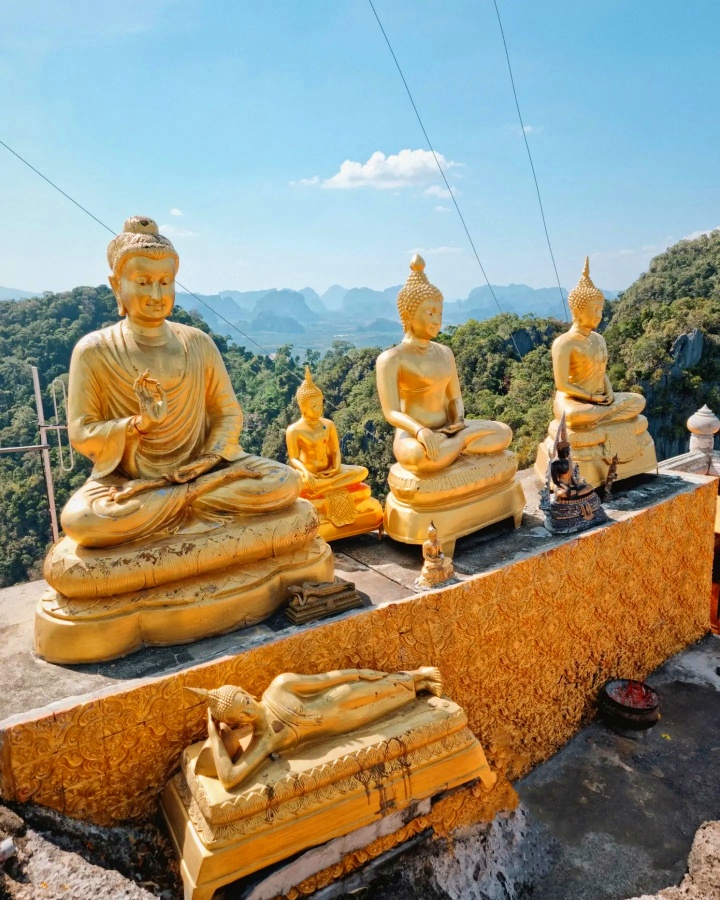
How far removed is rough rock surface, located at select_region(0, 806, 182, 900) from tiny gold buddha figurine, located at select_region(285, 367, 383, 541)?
250 centimetres

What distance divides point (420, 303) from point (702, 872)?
410 cm

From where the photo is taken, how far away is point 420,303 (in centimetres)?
519

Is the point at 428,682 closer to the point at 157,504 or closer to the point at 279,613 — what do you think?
the point at 279,613

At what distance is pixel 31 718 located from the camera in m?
3.05

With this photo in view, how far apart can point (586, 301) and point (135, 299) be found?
4253mm

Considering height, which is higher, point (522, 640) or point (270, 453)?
point (522, 640)

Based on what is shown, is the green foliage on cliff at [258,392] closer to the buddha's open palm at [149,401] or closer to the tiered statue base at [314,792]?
the buddha's open palm at [149,401]

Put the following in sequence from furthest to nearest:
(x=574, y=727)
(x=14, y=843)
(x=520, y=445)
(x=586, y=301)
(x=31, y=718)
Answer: (x=520, y=445) → (x=586, y=301) → (x=574, y=727) → (x=31, y=718) → (x=14, y=843)

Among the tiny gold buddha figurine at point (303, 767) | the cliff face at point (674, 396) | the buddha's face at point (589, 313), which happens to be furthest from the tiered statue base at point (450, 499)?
the cliff face at point (674, 396)

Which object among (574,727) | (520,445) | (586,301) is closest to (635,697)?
(574,727)

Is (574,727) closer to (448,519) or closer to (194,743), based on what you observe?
(448,519)

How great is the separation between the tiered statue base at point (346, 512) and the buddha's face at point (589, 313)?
9.15 ft

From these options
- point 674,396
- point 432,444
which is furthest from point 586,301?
point 674,396

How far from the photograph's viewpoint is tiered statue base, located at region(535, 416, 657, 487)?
6.25 m
